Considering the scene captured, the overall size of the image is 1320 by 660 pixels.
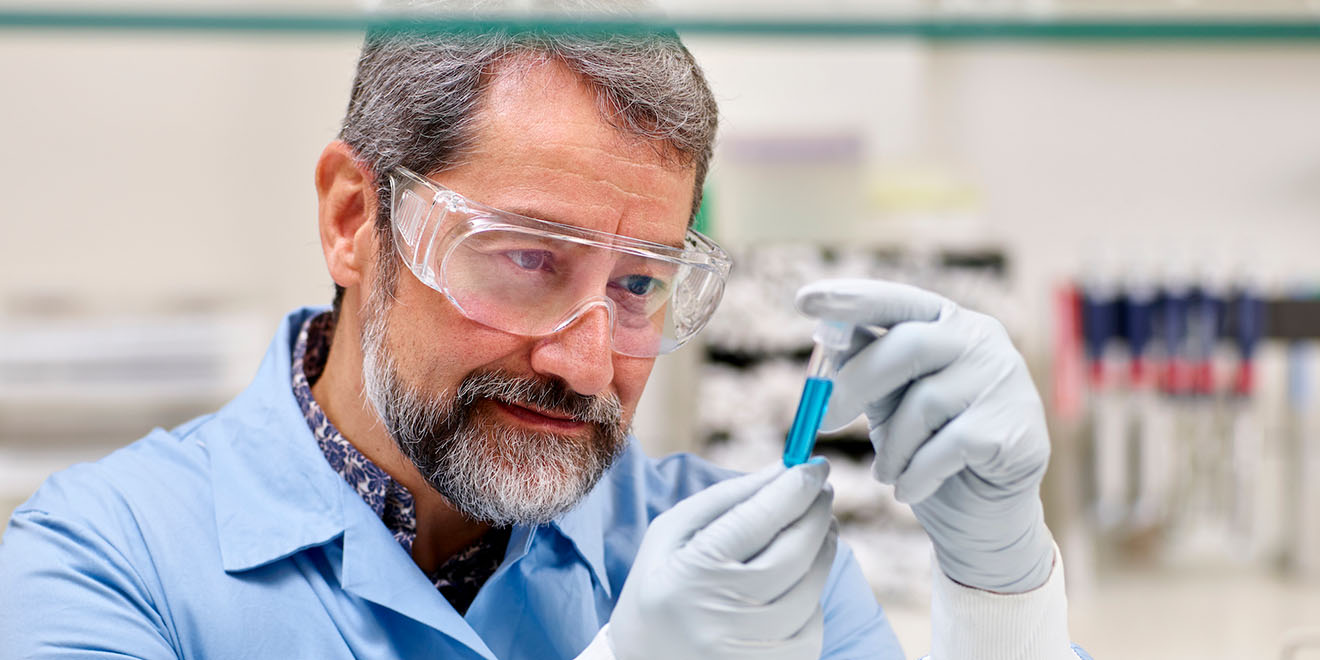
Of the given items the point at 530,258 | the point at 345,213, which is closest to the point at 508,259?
the point at 530,258

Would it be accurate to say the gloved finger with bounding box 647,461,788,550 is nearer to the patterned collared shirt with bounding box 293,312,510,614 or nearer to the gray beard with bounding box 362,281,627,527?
the gray beard with bounding box 362,281,627,527

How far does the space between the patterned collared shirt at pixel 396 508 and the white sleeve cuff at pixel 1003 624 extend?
484mm

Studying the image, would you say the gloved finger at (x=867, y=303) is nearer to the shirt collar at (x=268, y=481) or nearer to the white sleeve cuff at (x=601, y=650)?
the white sleeve cuff at (x=601, y=650)

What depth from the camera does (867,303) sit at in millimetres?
879

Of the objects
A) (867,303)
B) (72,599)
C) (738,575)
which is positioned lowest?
(72,599)

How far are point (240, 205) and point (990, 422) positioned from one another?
6.48ft

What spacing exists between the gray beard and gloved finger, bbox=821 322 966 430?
0.27 metres

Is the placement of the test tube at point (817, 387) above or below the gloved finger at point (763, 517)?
above

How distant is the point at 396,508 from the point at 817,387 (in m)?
0.54

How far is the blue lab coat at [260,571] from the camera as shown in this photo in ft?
3.20

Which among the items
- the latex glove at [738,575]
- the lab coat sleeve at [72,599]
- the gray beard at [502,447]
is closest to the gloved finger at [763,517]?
the latex glove at [738,575]

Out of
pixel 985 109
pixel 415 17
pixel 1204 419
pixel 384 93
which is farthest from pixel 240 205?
pixel 1204 419

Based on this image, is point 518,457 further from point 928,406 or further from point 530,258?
point 928,406

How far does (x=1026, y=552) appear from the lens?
0.98m
